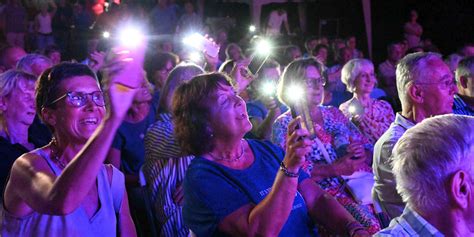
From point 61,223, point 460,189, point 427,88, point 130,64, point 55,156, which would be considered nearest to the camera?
point 460,189

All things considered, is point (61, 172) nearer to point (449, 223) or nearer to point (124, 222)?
point (124, 222)

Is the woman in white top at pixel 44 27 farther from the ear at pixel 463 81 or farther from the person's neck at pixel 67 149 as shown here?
the person's neck at pixel 67 149

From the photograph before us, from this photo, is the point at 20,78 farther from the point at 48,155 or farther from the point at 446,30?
the point at 446,30

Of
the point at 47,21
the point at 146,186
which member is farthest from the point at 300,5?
the point at 146,186

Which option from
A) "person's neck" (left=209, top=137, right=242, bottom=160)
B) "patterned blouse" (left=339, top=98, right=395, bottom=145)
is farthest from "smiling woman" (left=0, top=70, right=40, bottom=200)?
"patterned blouse" (left=339, top=98, right=395, bottom=145)

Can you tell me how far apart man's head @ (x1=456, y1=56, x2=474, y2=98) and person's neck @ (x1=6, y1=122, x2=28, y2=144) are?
133 inches

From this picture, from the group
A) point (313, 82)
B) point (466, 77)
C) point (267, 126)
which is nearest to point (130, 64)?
point (313, 82)

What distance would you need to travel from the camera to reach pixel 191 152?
9.07ft

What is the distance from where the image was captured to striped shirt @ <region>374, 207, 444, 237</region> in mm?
1940

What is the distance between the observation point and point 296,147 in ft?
7.25

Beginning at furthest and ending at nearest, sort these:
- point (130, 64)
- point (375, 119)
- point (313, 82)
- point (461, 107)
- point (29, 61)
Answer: point (375, 119) < point (29, 61) < point (461, 107) < point (313, 82) < point (130, 64)

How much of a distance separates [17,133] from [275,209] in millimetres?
1911

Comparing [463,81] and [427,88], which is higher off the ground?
[427,88]

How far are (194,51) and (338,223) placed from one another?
13.3 ft
